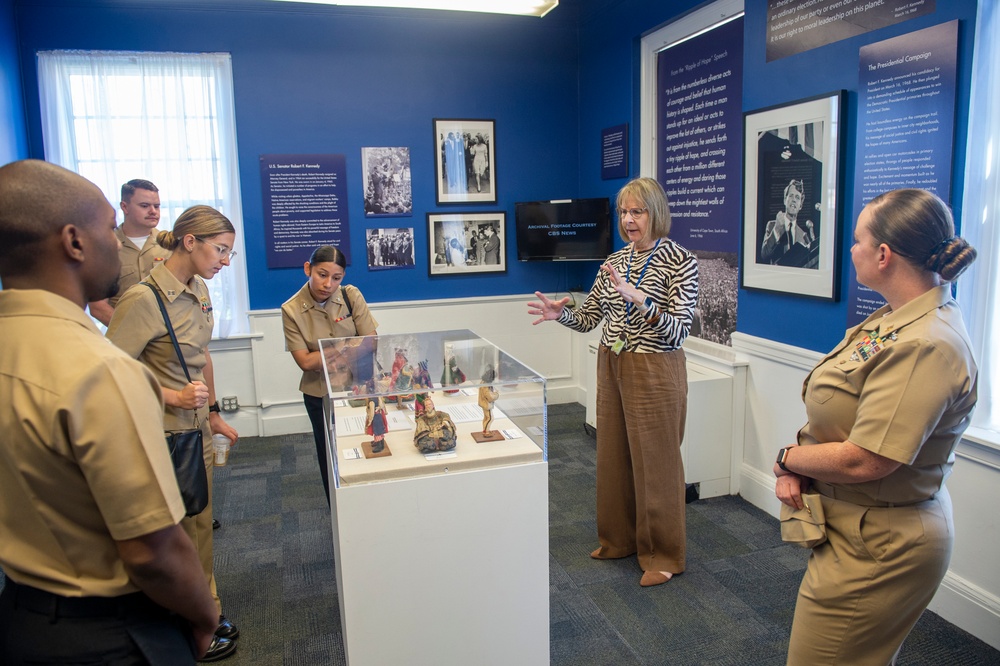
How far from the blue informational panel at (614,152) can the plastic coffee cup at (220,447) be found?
3.56 m

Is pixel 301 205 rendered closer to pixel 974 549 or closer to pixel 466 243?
pixel 466 243

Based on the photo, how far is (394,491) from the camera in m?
2.03

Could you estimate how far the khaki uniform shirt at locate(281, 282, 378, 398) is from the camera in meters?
3.11

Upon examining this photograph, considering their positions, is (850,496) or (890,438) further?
(850,496)

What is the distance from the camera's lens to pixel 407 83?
551 cm

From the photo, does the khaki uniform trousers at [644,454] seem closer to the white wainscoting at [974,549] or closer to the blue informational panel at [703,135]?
the white wainscoting at [974,549]

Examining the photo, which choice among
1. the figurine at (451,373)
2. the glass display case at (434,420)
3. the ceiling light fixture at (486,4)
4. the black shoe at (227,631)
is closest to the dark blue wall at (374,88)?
the ceiling light fixture at (486,4)

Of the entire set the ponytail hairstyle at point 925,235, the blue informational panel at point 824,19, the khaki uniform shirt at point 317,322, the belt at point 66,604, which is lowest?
the belt at point 66,604

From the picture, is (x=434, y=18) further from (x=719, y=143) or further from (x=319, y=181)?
(x=719, y=143)

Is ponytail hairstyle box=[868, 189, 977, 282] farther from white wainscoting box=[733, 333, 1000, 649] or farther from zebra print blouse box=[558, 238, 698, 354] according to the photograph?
white wainscoting box=[733, 333, 1000, 649]

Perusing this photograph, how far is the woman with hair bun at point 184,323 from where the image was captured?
227cm

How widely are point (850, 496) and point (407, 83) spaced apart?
15.7 ft

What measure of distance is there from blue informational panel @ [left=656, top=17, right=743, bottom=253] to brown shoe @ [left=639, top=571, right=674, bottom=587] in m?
2.00

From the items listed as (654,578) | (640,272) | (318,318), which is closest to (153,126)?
(318,318)
